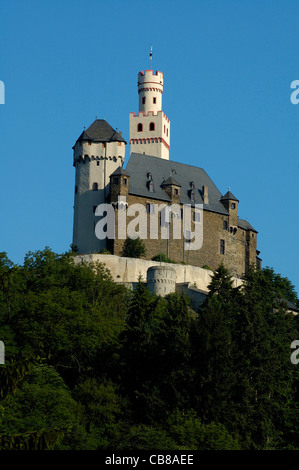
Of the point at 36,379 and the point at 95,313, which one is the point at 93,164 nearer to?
the point at 95,313

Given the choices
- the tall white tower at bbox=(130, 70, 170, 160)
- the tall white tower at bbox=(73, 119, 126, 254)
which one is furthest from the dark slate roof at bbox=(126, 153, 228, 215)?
the tall white tower at bbox=(130, 70, 170, 160)

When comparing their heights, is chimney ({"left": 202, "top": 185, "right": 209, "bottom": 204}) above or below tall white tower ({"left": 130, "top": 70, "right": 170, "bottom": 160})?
Result: below

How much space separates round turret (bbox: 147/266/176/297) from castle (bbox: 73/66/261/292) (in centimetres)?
557

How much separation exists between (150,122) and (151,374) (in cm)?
5077

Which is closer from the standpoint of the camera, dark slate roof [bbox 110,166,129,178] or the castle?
the castle

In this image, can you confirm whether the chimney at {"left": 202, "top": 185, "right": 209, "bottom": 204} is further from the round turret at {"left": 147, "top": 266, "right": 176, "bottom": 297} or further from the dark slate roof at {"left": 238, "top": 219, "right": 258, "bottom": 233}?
the round turret at {"left": 147, "top": 266, "right": 176, "bottom": 297}

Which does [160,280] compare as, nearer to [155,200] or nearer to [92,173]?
[155,200]

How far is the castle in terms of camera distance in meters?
78.6

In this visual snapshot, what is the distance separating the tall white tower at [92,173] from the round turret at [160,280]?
8115 millimetres

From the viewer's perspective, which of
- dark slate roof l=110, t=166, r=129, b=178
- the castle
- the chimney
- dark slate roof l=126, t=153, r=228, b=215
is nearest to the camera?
the castle

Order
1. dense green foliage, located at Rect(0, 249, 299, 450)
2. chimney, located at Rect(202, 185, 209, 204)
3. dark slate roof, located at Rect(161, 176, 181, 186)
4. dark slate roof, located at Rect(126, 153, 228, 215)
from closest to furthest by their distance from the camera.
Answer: dense green foliage, located at Rect(0, 249, 299, 450)
dark slate roof, located at Rect(126, 153, 228, 215)
dark slate roof, located at Rect(161, 176, 181, 186)
chimney, located at Rect(202, 185, 209, 204)

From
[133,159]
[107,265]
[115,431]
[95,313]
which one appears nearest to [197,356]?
[115,431]

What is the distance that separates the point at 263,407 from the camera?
4828 centimetres
